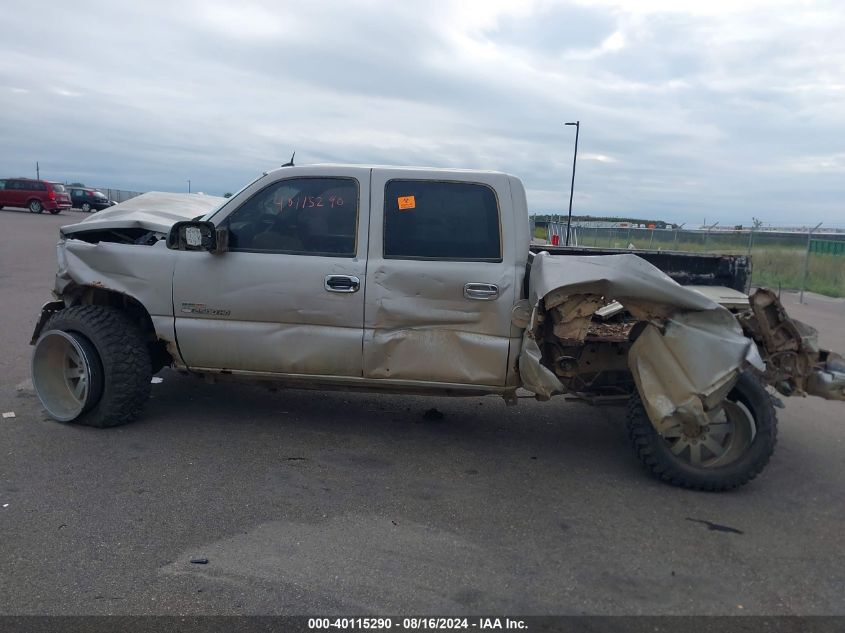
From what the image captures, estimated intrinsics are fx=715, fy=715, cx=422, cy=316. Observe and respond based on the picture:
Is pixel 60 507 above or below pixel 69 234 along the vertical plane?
below

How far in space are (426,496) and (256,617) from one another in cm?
157

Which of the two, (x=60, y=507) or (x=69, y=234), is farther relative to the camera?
(x=69, y=234)

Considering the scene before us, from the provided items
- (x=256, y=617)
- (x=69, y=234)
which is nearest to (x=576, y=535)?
(x=256, y=617)

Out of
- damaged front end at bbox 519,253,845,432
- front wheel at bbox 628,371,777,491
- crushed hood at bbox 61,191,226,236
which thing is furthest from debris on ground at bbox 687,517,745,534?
crushed hood at bbox 61,191,226,236

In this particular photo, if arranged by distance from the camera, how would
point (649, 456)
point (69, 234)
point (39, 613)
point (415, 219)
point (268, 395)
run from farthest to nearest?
point (268, 395)
point (69, 234)
point (415, 219)
point (649, 456)
point (39, 613)

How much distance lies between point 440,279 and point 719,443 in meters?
2.20

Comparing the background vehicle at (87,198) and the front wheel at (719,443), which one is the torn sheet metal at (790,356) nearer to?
the front wheel at (719,443)

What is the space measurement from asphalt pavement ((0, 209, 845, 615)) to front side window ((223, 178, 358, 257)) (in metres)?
1.47

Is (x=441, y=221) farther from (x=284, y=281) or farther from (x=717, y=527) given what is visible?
(x=717, y=527)

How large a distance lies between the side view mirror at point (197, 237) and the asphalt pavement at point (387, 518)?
1.42 meters

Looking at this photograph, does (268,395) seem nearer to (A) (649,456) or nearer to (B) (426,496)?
(B) (426,496)

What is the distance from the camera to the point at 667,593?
352cm

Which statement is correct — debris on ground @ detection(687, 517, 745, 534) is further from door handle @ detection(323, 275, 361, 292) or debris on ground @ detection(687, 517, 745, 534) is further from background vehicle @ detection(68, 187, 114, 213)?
background vehicle @ detection(68, 187, 114, 213)

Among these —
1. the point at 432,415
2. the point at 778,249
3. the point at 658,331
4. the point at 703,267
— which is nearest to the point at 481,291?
the point at 658,331
